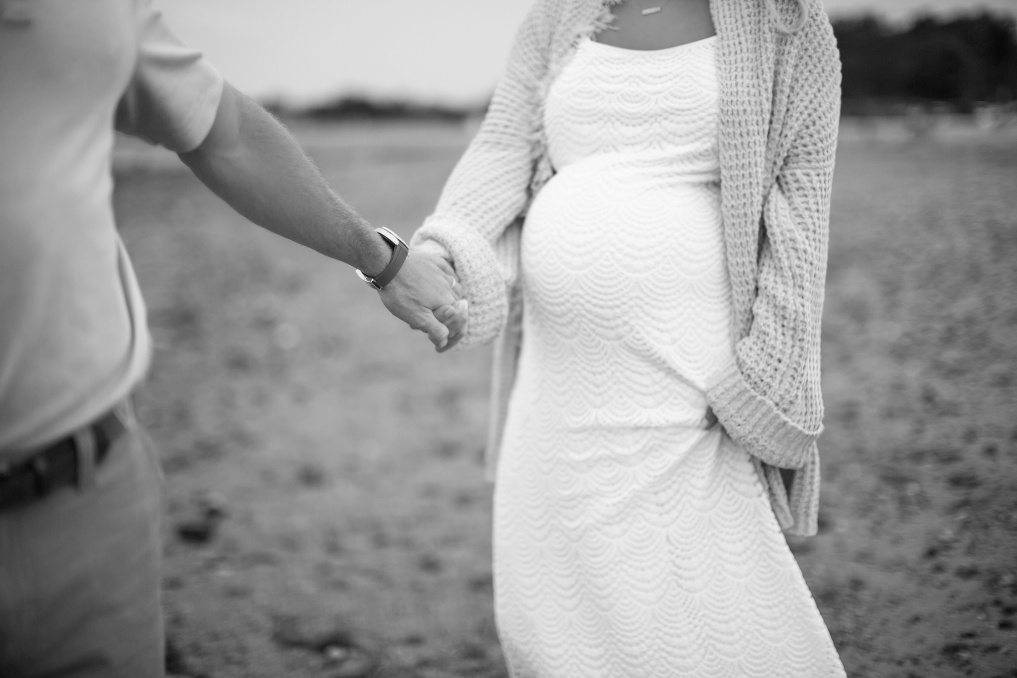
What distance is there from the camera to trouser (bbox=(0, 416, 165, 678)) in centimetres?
110

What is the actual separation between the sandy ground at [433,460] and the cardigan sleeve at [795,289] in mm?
1411

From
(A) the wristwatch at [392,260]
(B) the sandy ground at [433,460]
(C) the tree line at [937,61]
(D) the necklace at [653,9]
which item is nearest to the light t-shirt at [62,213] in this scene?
(A) the wristwatch at [392,260]

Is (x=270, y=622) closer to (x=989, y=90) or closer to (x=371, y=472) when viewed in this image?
(x=371, y=472)

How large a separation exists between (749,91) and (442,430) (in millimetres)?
3494

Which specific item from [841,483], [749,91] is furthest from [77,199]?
[841,483]

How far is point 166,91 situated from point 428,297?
0.77m

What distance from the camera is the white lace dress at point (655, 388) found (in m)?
1.73

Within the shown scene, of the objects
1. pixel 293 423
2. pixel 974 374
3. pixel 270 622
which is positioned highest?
pixel 974 374

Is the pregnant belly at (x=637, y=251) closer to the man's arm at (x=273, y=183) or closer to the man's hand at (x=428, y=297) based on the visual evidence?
the man's hand at (x=428, y=297)

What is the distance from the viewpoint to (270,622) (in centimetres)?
299

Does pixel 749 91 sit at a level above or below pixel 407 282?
above

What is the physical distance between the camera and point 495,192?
1.99 metres

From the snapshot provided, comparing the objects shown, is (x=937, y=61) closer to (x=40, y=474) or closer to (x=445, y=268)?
(x=445, y=268)

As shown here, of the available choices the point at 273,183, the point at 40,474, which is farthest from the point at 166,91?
the point at 40,474
